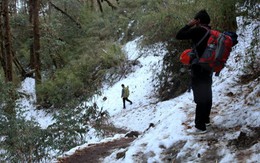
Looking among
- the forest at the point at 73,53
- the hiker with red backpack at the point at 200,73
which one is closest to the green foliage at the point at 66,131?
the forest at the point at 73,53

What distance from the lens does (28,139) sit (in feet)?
27.7

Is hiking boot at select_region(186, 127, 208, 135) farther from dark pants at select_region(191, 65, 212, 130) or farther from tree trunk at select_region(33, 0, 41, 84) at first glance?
tree trunk at select_region(33, 0, 41, 84)

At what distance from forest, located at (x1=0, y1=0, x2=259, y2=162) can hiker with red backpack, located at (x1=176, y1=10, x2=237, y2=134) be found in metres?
0.86

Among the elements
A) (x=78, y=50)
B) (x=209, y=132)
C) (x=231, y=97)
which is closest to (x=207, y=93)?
(x=209, y=132)

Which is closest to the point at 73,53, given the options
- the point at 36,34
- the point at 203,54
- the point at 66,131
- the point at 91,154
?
the point at 36,34

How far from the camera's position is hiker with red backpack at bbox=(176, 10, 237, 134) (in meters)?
4.67

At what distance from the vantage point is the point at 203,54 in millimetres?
4809

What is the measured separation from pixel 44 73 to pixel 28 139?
17.9m

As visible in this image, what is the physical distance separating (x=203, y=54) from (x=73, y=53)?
2031 cm

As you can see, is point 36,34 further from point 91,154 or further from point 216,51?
point 216,51

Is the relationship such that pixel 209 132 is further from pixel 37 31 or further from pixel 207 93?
pixel 37 31

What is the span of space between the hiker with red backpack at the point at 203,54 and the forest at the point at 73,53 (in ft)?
2.82

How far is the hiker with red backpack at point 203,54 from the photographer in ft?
15.3

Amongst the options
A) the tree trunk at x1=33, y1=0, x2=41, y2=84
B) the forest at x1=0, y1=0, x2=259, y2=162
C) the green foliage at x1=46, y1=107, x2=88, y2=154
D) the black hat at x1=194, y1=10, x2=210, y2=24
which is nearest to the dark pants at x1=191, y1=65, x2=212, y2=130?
the black hat at x1=194, y1=10, x2=210, y2=24
